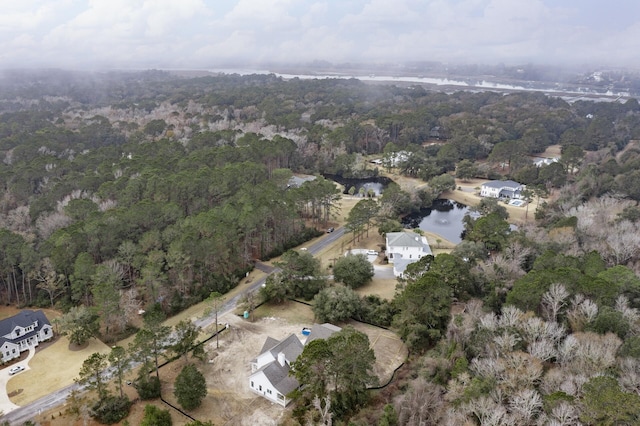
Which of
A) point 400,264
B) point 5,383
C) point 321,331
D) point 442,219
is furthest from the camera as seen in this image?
point 442,219

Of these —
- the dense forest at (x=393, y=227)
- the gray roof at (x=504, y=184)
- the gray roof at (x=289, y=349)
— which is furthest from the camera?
the gray roof at (x=504, y=184)

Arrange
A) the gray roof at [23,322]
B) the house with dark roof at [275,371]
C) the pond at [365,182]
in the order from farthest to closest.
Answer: the pond at [365,182] < the gray roof at [23,322] < the house with dark roof at [275,371]

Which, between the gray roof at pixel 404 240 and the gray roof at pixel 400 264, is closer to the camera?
the gray roof at pixel 400 264

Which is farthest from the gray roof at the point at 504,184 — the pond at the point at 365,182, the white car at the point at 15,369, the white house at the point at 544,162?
the white car at the point at 15,369

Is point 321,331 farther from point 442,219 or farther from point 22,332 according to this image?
point 442,219

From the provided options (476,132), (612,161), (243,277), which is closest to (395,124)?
(476,132)

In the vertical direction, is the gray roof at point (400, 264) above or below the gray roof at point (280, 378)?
above

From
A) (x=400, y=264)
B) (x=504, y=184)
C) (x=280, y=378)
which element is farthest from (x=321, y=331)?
(x=504, y=184)

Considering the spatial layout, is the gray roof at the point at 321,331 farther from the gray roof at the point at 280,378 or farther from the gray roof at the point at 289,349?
the gray roof at the point at 280,378
